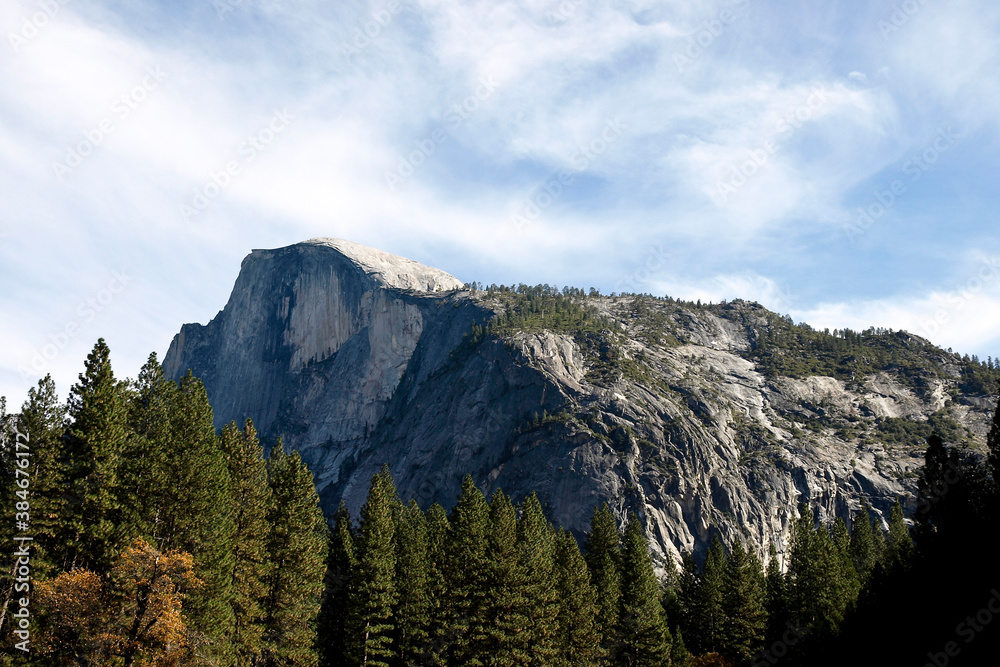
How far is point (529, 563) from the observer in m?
49.1

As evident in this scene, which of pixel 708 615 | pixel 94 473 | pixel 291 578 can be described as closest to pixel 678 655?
pixel 708 615

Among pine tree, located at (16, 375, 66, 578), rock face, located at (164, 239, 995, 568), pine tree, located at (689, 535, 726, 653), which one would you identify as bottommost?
pine tree, located at (689, 535, 726, 653)

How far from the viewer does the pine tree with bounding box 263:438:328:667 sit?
41156 millimetres

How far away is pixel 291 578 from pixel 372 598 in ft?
30.1

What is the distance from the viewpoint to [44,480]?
30.9m

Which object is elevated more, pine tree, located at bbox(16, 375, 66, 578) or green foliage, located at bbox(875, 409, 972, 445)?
green foliage, located at bbox(875, 409, 972, 445)

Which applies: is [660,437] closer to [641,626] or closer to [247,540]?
[641,626]

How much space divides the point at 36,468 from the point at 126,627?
834 centimetres

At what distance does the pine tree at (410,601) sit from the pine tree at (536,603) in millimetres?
7788

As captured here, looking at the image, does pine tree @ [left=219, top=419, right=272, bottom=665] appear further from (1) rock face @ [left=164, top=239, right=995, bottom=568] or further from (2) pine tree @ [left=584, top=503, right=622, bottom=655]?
(1) rock face @ [left=164, top=239, right=995, bottom=568]

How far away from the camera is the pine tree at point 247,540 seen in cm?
3734

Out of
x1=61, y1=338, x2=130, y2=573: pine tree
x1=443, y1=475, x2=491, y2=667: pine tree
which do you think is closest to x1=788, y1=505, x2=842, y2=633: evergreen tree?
x1=443, y1=475, x2=491, y2=667: pine tree

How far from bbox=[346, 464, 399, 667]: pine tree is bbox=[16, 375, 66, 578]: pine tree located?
2234cm

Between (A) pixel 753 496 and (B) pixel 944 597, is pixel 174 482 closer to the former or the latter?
(B) pixel 944 597
